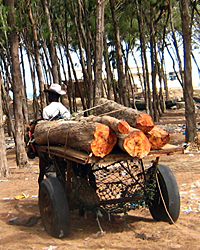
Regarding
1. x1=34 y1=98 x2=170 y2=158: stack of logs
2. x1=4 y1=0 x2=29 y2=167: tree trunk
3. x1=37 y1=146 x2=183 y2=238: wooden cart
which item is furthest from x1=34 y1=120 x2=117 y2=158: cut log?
x1=4 y1=0 x2=29 y2=167: tree trunk

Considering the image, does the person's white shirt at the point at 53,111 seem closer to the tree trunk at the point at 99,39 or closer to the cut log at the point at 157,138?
the cut log at the point at 157,138

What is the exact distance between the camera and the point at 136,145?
14.0 feet

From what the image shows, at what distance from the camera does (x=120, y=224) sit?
545 cm

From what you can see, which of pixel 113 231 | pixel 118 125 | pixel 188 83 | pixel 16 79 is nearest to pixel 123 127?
pixel 118 125

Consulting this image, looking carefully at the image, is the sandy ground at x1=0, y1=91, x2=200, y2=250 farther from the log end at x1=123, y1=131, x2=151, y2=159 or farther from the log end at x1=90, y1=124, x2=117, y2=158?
the log end at x1=90, y1=124, x2=117, y2=158

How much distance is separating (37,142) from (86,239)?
173 centimetres

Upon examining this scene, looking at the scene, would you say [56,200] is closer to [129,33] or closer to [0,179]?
[0,179]

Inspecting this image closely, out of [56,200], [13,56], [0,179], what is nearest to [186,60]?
[13,56]

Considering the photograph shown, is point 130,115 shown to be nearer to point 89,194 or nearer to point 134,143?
point 134,143

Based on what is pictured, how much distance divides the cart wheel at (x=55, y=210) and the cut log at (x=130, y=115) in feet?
3.86

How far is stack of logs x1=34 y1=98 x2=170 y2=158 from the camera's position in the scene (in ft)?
14.0

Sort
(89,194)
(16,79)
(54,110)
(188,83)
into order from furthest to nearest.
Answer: (188,83)
(16,79)
(54,110)
(89,194)

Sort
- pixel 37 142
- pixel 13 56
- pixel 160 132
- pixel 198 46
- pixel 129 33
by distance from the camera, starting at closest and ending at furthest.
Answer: pixel 160 132 → pixel 37 142 → pixel 13 56 → pixel 129 33 → pixel 198 46

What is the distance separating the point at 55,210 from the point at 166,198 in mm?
1474
